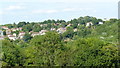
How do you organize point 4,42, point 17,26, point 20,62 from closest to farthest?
point 20,62 < point 4,42 < point 17,26

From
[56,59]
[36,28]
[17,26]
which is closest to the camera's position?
[56,59]

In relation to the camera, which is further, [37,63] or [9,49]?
[9,49]

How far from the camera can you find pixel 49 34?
2206 cm

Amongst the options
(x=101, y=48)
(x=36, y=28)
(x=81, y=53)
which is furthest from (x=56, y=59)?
(x=36, y=28)

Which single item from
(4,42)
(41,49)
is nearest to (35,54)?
(41,49)

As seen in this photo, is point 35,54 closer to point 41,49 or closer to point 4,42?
point 41,49

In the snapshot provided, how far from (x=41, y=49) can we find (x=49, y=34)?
1581mm

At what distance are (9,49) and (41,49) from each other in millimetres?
2529

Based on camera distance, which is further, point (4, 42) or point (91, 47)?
point (4, 42)

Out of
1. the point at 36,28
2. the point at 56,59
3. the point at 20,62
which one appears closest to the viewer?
the point at 56,59

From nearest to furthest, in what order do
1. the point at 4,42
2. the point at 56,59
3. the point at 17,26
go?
the point at 56,59 → the point at 4,42 → the point at 17,26

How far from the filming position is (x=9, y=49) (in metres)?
21.8

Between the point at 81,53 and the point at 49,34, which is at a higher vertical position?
the point at 49,34

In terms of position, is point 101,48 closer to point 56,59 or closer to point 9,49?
point 56,59
